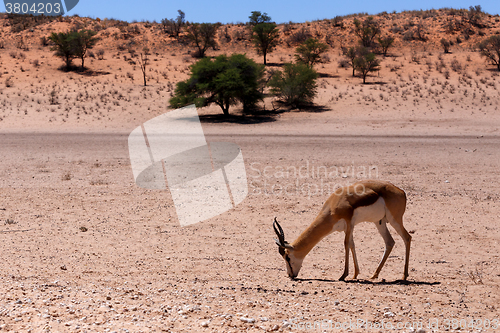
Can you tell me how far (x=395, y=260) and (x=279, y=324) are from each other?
3.77 m

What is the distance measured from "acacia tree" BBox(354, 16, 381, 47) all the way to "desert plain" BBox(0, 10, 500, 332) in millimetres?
26151

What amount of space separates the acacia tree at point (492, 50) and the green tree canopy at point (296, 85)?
21563 mm

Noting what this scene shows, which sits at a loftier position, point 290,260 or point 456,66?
point 456,66

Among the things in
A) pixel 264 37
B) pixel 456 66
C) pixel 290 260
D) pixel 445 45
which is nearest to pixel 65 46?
pixel 264 37

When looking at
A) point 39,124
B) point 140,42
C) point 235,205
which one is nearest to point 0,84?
point 39,124

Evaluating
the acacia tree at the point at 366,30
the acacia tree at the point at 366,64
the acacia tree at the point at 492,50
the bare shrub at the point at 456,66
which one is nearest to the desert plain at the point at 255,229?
the acacia tree at the point at 366,64

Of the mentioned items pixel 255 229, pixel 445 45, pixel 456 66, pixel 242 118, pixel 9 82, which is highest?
pixel 445 45

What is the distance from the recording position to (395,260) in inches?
301

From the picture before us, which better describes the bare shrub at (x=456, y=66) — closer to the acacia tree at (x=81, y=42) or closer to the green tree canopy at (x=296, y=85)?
the green tree canopy at (x=296, y=85)

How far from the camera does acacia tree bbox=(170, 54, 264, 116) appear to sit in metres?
29.5

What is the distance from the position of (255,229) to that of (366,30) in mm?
50308

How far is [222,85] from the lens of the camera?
95.3 feet

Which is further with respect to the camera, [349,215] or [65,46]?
[65,46]

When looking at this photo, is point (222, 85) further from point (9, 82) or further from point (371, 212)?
point (371, 212)
